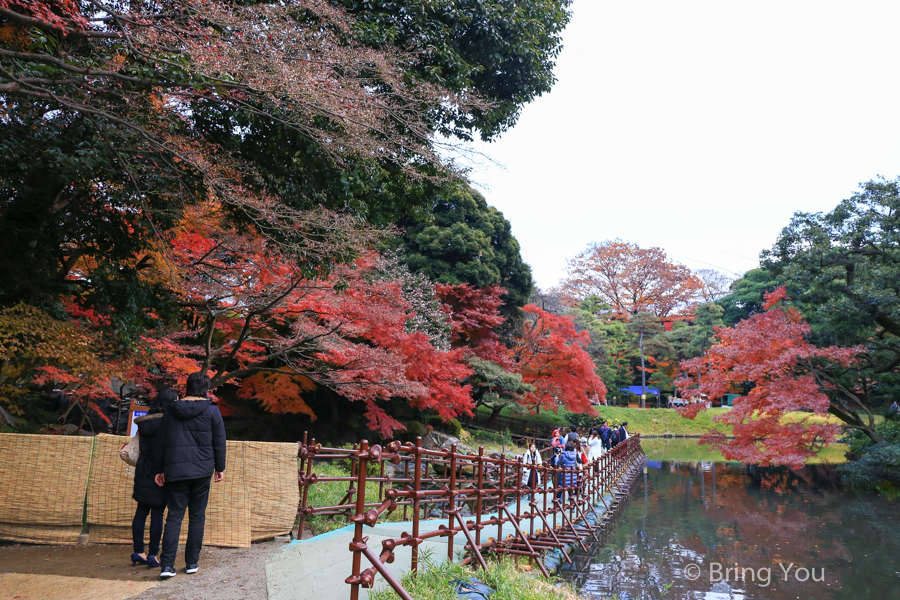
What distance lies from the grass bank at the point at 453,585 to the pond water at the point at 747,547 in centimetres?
281

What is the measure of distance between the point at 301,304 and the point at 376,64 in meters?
5.87

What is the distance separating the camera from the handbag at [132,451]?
438 cm

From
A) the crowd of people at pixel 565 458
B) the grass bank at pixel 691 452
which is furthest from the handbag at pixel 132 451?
the grass bank at pixel 691 452

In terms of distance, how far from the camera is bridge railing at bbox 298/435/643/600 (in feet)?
10.6

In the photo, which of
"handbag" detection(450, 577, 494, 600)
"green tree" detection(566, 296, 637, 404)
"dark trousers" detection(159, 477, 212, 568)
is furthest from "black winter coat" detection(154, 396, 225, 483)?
"green tree" detection(566, 296, 637, 404)

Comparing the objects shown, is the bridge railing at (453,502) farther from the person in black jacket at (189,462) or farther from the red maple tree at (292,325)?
the red maple tree at (292,325)

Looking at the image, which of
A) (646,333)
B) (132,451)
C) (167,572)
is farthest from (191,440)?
(646,333)

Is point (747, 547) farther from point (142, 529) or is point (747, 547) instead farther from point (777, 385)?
point (142, 529)

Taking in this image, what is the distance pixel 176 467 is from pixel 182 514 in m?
0.39

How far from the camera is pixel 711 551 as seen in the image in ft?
29.8

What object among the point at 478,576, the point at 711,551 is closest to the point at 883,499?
the point at 711,551

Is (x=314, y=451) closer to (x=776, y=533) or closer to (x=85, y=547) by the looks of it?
(x=85, y=547)

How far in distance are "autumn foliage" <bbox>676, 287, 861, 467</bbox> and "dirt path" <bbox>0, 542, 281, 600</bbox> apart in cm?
1546

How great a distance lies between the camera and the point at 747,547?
944 cm
